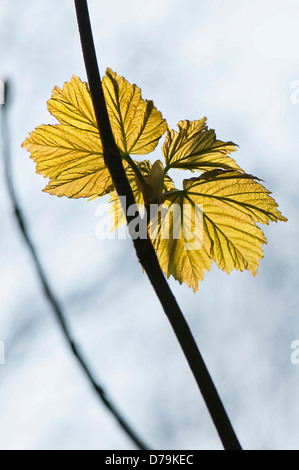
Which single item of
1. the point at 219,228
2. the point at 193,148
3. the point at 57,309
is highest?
the point at 193,148

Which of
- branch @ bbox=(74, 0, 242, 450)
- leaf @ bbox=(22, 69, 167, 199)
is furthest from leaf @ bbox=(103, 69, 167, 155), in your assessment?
branch @ bbox=(74, 0, 242, 450)

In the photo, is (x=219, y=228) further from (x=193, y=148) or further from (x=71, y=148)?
(x=71, y=148)

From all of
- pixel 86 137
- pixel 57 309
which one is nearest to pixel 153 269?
pixel 57 309

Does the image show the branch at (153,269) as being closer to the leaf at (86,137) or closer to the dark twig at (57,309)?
the dark twig at (57,309)

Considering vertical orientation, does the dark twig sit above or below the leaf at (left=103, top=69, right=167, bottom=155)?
below

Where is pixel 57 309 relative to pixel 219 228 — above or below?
below

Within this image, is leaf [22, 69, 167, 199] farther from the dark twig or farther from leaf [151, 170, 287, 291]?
the dark twig
